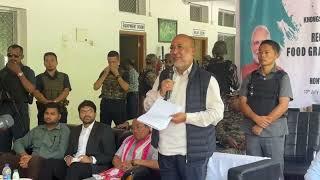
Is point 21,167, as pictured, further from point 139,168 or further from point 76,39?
point 76,39

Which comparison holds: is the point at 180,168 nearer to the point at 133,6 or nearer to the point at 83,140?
the point at 83,140

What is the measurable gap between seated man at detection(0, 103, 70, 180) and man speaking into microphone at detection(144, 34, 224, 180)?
1.75m

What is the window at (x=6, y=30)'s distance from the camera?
7.58 meters

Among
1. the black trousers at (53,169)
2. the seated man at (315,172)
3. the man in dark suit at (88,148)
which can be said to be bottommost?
the black trousers at (53,169)

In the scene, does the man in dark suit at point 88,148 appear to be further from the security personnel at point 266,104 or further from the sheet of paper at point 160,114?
the sheet of paper at point 160,114

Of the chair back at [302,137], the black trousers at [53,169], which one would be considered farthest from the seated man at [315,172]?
the black trousers at [53,169]

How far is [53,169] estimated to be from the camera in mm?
4504

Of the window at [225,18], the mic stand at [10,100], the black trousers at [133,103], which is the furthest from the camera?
the window at [225,18]

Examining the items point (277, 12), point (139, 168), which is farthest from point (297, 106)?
point (139, 168)

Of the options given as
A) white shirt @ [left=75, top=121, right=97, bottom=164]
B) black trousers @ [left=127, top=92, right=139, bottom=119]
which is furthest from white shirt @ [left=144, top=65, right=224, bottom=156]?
black trousers @ [left=127, top=92, right=139, bottom=119]

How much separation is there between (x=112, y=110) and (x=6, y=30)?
8.24 ft

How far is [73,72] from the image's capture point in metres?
8.73

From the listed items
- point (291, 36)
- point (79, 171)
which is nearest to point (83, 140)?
point (79, 171)

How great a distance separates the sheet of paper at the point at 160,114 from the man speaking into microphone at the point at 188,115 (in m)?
0.06
